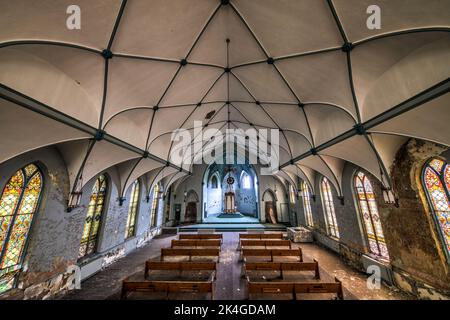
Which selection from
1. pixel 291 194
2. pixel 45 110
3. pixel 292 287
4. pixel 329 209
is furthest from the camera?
pixel 291 194

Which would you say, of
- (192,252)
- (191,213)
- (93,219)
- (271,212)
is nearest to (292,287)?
(192,252)

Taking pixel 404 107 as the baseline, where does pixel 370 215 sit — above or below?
below

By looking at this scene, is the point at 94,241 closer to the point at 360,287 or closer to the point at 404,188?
the point at 360,287

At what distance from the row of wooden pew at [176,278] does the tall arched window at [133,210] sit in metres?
3.69

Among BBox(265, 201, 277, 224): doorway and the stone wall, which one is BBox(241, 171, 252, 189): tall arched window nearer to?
BBox(265, 201, 277, 224): doorway

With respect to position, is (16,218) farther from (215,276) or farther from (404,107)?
(404,107)

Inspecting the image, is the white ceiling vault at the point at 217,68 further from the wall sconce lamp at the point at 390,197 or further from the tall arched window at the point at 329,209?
the tall arched window at the point at 329,209

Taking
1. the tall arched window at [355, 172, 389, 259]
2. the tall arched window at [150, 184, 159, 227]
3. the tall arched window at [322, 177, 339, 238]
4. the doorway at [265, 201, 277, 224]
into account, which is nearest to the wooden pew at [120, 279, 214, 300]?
the tall arched window at [355, 172, 389, 259]

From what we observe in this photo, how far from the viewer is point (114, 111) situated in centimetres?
557

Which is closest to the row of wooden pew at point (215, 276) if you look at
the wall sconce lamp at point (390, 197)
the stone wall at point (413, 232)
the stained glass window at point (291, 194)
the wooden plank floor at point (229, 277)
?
the wooden plank floor at point (229, 277)

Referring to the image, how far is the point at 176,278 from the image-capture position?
21.3ft

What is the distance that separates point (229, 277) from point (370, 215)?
676 cm

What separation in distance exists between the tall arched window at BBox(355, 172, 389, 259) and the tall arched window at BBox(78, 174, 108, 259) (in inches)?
501

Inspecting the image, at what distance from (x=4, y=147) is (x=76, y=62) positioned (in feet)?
8.80
